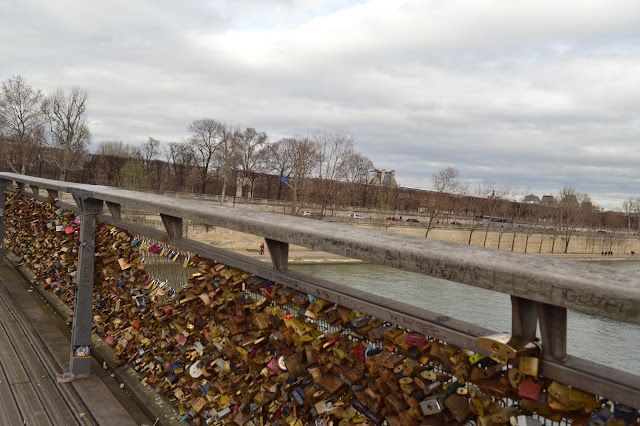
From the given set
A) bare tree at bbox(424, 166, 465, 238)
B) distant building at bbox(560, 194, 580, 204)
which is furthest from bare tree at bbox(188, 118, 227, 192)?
distant building at bbox(560, 194, 580, 204)

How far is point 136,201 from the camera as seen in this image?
301 centimetres

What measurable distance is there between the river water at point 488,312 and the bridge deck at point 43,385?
9122mm

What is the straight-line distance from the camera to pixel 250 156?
6134 centimetres

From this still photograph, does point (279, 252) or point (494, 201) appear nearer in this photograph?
point (279, 252)

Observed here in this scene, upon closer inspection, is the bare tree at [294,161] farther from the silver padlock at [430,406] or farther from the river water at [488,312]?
the silver padlock at [430,406]

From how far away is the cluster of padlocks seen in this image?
134cm

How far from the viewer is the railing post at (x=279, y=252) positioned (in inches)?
82.4

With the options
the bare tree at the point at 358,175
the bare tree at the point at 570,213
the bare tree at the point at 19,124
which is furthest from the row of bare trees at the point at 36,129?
the bare tree at the point at 570,213

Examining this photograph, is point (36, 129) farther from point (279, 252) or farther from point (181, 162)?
point (279, 252)

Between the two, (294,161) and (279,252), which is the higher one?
(294,161)

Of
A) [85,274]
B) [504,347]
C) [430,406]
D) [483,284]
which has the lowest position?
[85,274]

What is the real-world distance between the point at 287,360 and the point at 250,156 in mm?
60424

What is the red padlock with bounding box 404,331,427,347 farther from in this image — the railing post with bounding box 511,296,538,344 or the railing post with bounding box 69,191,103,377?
the railing post with bounding box 69,191,103,377

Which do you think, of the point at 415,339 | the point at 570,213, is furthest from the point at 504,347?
the point at 570,213
